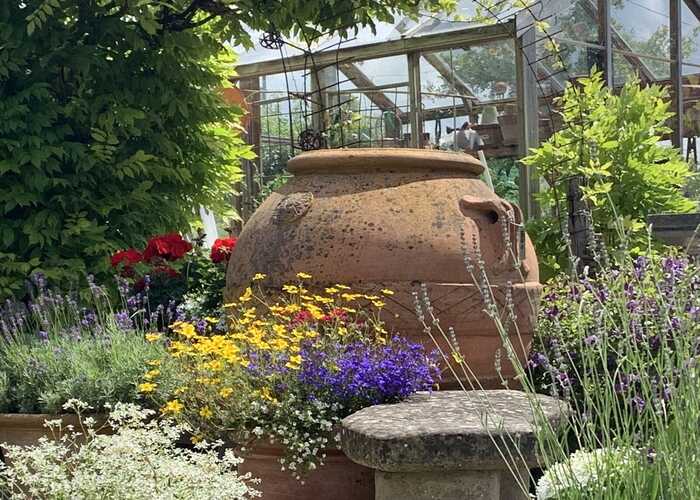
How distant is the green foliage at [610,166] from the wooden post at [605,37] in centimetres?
232

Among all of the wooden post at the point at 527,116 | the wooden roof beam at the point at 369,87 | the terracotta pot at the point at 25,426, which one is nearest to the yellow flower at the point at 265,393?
the terracotta pot at the point at 25,426

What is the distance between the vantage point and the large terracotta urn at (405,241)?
116 inches

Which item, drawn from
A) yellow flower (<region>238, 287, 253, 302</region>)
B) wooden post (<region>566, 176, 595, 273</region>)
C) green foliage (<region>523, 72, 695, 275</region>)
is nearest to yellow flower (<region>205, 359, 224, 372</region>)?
yellow flower (<region>238, 287, 253, 302</region>)

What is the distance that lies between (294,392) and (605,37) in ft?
21.9

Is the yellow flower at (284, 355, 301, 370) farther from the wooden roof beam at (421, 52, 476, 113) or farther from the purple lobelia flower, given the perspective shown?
the wooden roof beam at (421, 52, 476, 113)

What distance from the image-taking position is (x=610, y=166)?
563 centimetres

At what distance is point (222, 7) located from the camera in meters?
4.80

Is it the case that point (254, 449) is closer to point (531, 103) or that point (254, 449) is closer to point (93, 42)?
point (93, 42)

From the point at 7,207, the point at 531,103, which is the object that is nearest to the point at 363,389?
the point at 7,207

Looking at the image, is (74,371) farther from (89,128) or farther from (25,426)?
(89,128)

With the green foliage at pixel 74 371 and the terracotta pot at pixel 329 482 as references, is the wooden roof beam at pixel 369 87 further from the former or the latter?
the terracotta pot at pixel 329 482

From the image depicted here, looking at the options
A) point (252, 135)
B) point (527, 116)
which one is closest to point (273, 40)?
point (527, 116)

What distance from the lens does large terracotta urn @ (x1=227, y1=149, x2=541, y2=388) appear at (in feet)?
9.66

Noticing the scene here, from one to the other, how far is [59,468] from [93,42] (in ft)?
10.3
